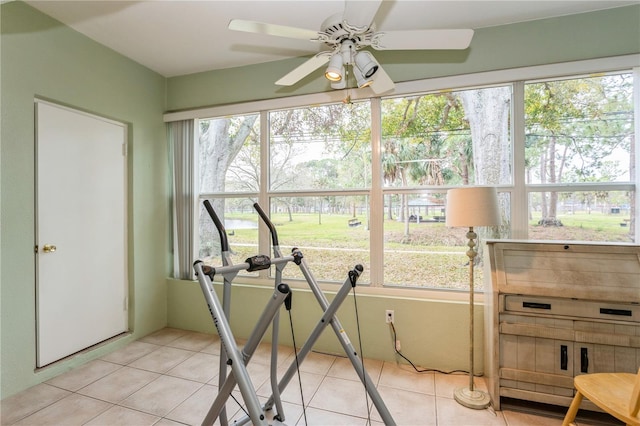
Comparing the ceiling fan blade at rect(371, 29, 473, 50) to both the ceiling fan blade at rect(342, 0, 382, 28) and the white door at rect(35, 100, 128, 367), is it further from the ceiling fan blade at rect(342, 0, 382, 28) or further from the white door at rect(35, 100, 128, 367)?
the white door at rect(35, 100, 128, 367)

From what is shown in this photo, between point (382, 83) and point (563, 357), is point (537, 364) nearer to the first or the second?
point (563, 357)

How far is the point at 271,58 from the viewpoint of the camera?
2.93m

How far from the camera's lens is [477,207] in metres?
1.94

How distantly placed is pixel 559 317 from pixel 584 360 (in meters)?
0.28

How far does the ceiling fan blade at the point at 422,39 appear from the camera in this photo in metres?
1.50

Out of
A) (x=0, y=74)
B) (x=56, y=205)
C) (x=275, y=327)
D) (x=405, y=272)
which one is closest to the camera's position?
(x=275, y=327)

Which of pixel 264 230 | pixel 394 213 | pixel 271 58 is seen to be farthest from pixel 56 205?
pixel 394 213

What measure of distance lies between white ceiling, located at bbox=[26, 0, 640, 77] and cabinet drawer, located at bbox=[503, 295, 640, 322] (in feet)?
6.88

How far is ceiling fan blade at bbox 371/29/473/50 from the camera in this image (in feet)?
4.92

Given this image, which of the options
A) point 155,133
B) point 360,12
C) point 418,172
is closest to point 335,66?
point 360,12

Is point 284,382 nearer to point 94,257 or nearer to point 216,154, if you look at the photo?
point 94,257

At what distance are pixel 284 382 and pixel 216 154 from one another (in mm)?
2507

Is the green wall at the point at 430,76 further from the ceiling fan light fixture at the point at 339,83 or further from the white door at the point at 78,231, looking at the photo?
the white door at the point at 78,231

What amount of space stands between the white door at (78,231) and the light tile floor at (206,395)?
38cm
